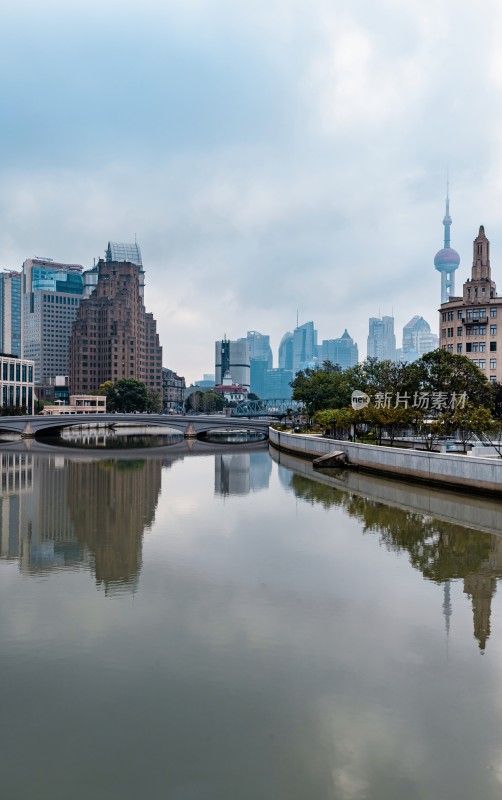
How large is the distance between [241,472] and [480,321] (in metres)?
56.5

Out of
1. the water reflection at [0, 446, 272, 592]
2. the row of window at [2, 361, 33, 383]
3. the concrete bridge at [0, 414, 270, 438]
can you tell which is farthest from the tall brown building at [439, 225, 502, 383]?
the row of window at [2, 361, 33, 383]

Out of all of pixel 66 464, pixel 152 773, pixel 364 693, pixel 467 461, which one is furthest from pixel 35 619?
pixel 66 464

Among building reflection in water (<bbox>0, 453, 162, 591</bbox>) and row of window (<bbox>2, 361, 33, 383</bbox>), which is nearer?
building reflection in water (<bbox>0, 453, 162, 591</bbox>)

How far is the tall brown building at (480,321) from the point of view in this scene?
95.1m

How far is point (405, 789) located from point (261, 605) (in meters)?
8.17

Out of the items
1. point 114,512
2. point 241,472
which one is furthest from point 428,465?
point 114,512

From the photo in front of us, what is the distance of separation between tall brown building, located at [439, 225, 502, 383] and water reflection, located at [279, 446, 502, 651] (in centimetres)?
5761

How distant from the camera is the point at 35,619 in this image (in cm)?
1605

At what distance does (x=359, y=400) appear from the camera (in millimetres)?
65688

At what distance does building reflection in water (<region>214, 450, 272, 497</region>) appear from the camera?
44.8m

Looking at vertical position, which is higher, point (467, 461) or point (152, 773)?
point (467, 461)

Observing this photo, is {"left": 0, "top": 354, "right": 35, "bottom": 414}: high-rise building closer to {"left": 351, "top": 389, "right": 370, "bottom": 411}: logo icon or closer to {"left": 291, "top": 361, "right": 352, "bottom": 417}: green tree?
{"left": 291, "top": 361, "right": 352, "bottom": 417}: green tree

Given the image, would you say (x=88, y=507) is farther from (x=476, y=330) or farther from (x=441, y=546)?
(x=476, y=330)

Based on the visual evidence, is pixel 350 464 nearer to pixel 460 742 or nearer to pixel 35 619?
pixel 35 619
